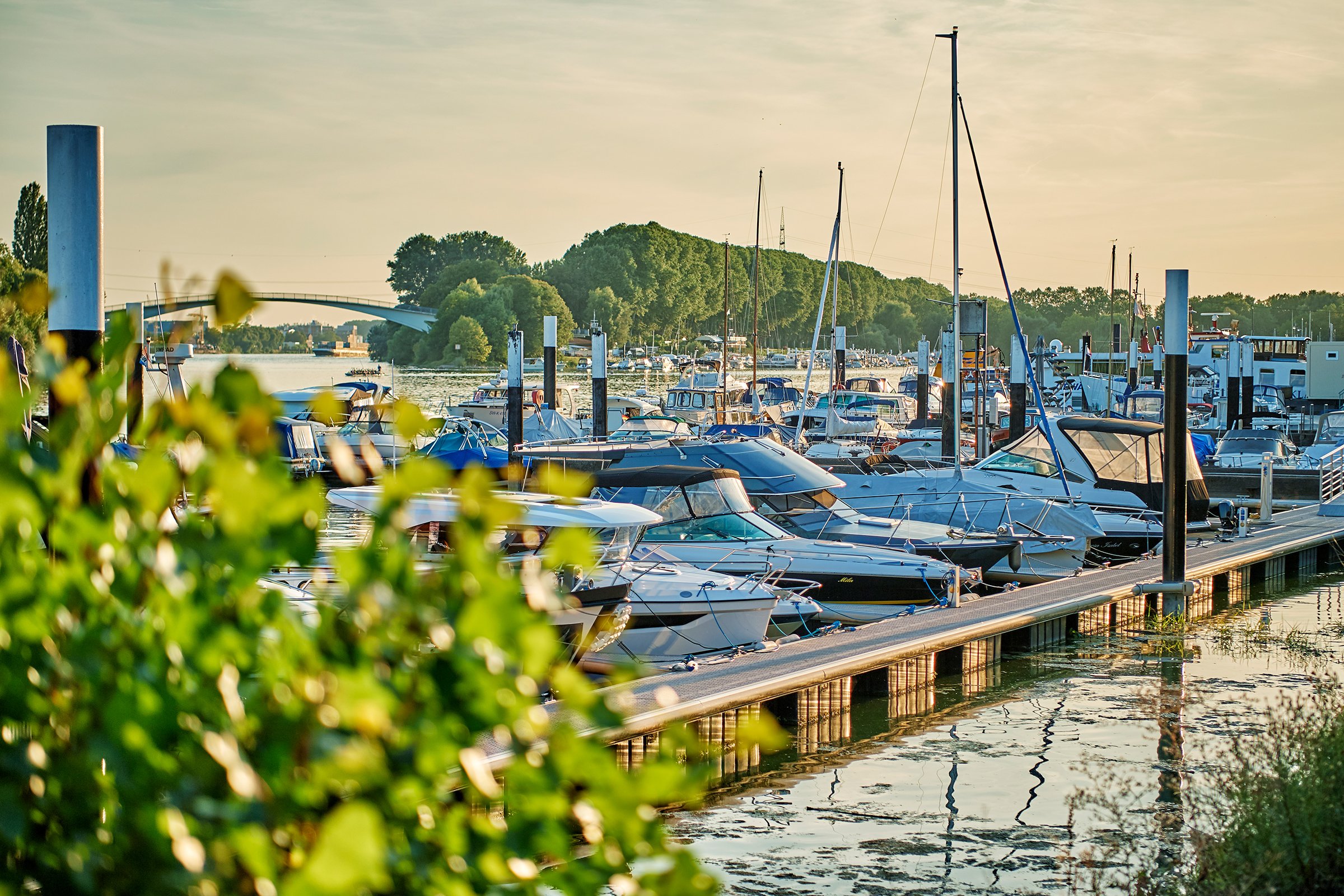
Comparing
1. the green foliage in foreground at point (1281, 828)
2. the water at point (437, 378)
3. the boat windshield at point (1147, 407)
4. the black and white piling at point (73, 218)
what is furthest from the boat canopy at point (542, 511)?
the water at point (437, 378)

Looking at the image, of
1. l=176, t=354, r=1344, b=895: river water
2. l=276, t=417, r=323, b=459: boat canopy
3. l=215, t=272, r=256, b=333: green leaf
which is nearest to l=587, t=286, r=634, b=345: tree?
l=276, t=417, r=323, b=459: boat canopy

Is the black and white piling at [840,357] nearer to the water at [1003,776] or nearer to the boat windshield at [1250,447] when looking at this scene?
the boat windshield at [1250,447]

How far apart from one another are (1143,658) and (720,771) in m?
5.98

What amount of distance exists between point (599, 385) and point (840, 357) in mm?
15868

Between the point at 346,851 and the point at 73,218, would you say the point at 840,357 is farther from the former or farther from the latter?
the point at 346,851

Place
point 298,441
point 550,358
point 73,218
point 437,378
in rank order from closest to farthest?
1. point 73,218
2. point 298,441
3. point 550,358
4. point 437,378

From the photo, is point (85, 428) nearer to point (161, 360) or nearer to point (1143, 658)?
point (1143, 658)

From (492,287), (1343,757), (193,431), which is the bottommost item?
(1343,757)

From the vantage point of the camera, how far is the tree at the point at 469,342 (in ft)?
384

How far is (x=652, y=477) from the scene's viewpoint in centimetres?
1526

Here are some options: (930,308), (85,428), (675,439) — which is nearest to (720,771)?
(85,428)

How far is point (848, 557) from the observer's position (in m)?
15.3

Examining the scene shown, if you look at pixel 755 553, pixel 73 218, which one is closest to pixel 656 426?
pixel 755 553

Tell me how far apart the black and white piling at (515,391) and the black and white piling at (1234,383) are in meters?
24.2
